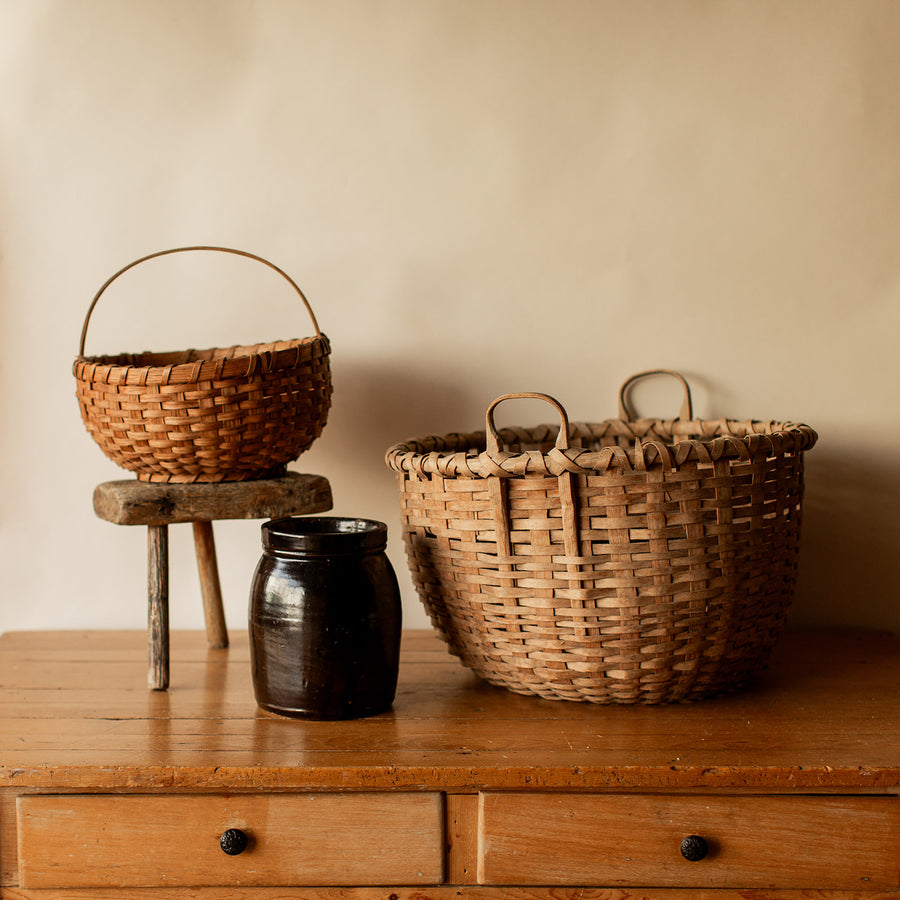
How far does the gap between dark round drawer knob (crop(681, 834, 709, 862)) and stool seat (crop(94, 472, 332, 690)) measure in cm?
64

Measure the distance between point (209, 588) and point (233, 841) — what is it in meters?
0.54

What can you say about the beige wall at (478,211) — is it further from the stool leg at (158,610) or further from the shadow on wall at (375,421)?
the stool leg at (158,610)

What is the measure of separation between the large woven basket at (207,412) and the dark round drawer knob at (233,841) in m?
0.47

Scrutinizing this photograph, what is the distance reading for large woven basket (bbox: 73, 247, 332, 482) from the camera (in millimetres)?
1235

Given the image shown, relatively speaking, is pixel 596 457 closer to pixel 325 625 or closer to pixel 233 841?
pixel 325 625

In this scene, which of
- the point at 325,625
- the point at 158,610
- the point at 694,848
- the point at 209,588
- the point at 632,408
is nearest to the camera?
the point at 694,848

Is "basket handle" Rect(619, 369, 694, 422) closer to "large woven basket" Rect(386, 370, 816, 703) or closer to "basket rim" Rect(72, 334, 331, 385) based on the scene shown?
"large woven basket" Rect(386, 370, 816, 703)

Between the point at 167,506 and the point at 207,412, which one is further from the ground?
the point at 207,412

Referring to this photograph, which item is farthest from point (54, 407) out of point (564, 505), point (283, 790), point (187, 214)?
point (564, 505)

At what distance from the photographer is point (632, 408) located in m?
1.63

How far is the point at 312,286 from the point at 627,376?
0.57 metres

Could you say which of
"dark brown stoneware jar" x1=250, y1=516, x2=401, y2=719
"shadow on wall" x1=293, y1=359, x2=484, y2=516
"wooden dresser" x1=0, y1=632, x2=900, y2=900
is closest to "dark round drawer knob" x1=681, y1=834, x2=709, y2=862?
"wooden dresser" x1=0, y1=632, x2=900, y2=900

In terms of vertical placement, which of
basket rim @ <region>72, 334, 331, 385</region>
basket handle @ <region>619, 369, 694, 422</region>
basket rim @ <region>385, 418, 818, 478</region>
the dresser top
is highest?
basket rim @ <region>72, 334, 331, 385</region>

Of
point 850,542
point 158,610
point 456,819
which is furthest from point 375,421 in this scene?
point 850,542
